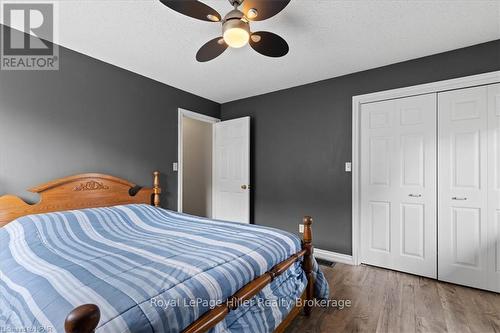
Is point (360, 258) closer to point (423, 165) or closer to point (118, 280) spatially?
point (423, 165)

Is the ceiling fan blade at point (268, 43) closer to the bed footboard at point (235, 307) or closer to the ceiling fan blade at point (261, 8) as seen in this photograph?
the ceiling fan blade at point (261, 8)

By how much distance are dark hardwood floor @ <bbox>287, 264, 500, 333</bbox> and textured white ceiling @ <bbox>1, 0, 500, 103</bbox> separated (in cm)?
237

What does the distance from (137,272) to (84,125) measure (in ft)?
6.78

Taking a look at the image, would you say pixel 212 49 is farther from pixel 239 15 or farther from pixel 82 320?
pixel 82 320

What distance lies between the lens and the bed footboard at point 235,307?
615 mm

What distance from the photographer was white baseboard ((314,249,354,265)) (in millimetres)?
3000

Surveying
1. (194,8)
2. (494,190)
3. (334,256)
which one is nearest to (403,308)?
(334,256)

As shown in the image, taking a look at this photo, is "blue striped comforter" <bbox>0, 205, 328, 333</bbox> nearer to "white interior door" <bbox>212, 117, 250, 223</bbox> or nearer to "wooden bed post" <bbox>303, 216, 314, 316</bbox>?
"wooden bed post" <bbox>303, 216, 314, 316</bbox>

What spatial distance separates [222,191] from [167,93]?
68.3 inches

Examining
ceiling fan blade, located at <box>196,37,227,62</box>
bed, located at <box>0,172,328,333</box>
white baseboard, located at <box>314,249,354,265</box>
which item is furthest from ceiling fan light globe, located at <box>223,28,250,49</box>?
white baseboard, located at <box>314,249,354,265</box>

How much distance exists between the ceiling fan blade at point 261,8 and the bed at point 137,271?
144 cm

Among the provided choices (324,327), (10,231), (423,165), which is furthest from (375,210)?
(10,231)

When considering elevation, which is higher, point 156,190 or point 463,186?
point 463,186

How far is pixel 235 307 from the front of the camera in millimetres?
1141
